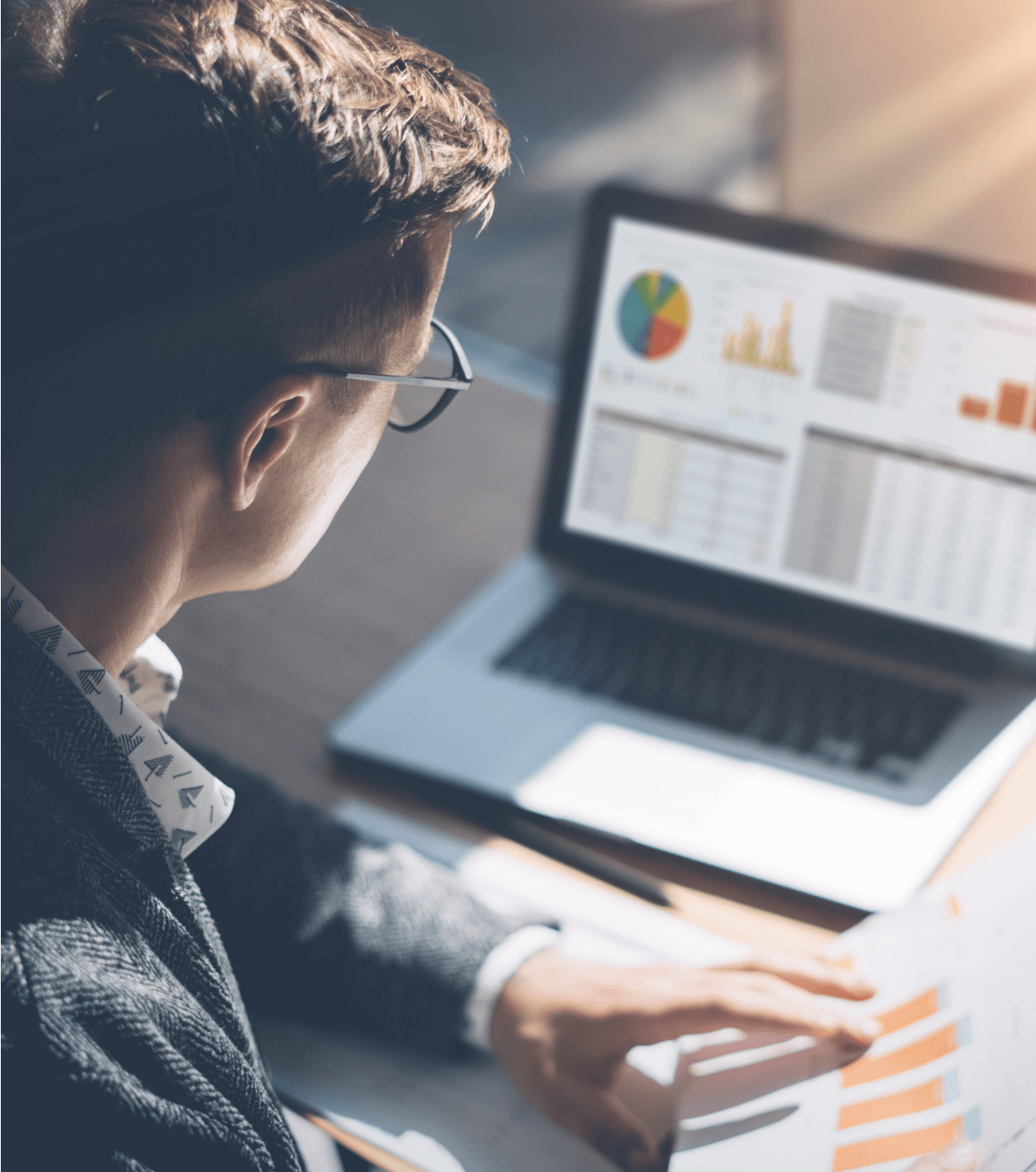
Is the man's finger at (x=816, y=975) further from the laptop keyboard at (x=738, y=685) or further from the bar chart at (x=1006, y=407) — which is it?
the bar chart at (x=1006, y=407)

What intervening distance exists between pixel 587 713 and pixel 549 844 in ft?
0.40

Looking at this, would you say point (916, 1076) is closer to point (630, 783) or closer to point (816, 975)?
point (816, 975)

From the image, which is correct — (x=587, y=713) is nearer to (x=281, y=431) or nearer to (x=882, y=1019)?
(x=882, y=1019)

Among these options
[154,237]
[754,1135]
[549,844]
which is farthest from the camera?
[549,844]

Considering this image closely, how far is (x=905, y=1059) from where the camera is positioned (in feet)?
1.85

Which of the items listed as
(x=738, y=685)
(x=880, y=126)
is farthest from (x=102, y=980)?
(x=880, y=126)

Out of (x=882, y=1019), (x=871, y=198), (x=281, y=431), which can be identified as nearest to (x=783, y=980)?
(x=882, y=1019)

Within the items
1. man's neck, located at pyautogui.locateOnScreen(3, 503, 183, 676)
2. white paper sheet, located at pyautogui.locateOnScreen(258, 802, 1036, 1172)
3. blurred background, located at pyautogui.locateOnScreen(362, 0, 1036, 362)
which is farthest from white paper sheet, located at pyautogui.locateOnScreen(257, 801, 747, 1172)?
blurred background, located at pyautogui.locateOnScreen(362, 0, 1036, 362)

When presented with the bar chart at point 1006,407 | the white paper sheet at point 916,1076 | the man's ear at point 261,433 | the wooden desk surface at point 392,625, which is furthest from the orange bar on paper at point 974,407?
the man's ear at point 261,433

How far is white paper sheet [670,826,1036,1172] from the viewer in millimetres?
517

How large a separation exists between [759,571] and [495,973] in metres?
0.40

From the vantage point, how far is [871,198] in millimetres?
1049

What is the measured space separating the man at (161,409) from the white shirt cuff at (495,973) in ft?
0.56

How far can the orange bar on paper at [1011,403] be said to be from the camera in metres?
0.84
